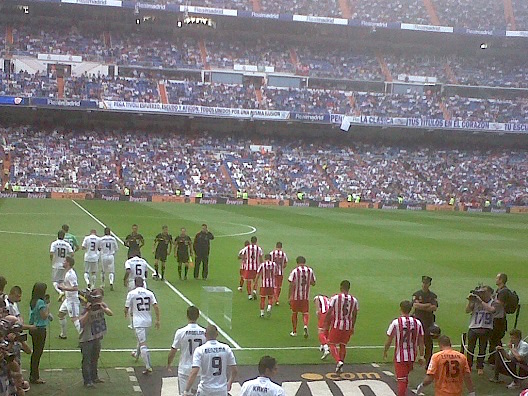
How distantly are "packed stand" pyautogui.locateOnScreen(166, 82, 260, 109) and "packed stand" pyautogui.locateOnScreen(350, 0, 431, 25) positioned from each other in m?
14.9

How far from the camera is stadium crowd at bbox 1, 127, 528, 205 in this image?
181 feet

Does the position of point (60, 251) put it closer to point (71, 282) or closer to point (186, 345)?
point (71, 282)

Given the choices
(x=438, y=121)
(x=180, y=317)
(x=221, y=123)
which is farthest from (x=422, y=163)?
(x=180, y=317)

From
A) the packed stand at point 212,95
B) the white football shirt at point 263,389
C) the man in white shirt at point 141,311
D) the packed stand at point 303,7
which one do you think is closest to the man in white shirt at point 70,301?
the man in white shirt at point 141,311

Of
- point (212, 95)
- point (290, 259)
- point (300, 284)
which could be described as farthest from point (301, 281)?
point (212, 95)

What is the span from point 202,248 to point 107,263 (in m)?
3.18

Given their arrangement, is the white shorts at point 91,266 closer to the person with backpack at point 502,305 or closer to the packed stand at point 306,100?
the person with backpack at point 502,305

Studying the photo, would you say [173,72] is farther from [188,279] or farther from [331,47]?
[188,279]

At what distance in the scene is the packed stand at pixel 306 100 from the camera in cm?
6316

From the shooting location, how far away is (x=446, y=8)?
71688mm

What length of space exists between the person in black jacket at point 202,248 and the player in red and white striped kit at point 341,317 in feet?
30.0

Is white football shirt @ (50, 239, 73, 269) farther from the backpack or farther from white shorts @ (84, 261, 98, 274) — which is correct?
the backpack

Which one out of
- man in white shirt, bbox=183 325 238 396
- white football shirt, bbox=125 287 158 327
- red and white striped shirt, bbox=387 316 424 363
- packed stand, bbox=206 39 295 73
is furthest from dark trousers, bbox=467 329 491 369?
packed stand, bbox=206 39 295 73

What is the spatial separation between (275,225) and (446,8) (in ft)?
144
